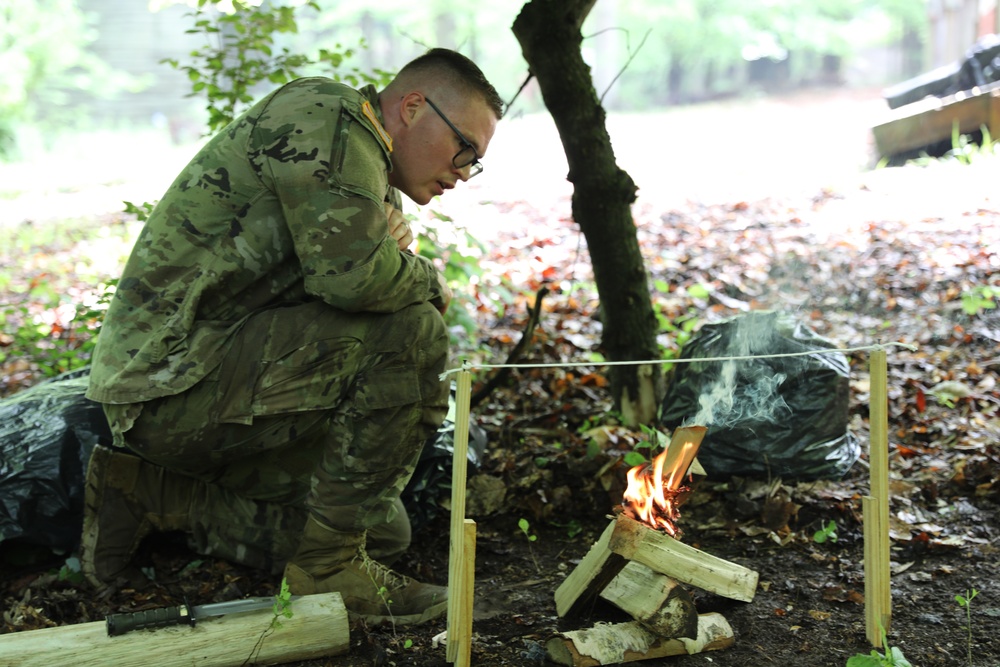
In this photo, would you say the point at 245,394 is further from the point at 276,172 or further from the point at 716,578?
the point at 716,578

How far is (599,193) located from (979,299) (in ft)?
9.59

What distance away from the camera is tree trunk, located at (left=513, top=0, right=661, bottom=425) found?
3.55 m

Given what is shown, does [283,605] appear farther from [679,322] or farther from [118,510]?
[679,322]

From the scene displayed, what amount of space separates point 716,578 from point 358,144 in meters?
1.70

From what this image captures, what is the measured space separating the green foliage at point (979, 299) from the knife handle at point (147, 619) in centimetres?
458

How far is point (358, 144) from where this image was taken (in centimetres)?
259

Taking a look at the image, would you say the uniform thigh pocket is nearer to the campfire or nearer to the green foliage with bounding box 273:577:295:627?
the green foliage with bounding box 273:577:295:627

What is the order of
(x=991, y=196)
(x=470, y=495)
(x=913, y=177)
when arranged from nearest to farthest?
(x=470, y=495) → (x=991, y=196) → (x=913, y=177)

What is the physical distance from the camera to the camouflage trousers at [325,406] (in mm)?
2674

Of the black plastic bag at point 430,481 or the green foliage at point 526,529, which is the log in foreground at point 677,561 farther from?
the black plastic bag at point 430,481

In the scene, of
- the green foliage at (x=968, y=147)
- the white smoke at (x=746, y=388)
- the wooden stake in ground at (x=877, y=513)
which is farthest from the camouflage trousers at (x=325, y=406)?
the green foliage at (x=968, y=147)

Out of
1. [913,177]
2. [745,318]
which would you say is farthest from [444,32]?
[745,318]

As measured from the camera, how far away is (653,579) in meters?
2.57

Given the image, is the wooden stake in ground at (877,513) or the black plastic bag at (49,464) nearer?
the wooden stake in ground at (877,513)
